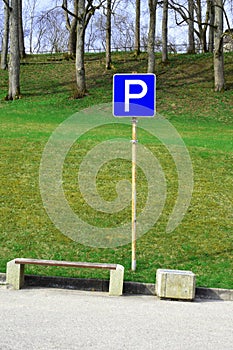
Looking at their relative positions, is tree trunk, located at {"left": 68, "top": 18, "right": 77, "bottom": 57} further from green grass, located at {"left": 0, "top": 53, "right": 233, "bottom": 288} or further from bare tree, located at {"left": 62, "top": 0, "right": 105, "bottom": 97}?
green grass, located at {"left": 0, "top": 53, "right": 233, "bottom": 288}

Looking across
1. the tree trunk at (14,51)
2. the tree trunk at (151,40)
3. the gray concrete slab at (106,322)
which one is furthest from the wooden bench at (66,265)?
the tree trunk at (151,40)

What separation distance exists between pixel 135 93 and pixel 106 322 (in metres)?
4.17

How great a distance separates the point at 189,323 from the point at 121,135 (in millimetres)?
13991

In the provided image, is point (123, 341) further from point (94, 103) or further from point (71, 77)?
point (71, 77)

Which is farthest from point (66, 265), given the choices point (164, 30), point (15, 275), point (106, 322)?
point (164, 30)

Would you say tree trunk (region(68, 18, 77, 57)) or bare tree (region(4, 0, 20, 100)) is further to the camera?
tree trunk (region(68, 18, 77, 57))

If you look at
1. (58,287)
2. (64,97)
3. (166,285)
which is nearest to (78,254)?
(58,287)

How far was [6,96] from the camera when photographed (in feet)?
108

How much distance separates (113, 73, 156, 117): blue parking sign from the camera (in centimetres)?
991

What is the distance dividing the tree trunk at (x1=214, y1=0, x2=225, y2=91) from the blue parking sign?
73.1 ft

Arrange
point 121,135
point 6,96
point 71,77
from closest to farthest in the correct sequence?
point 121,135 → point 6,96 → point 71,77

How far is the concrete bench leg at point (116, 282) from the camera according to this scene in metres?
9.00

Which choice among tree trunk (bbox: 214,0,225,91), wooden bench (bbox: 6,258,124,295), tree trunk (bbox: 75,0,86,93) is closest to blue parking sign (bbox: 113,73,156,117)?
wooden bench (bbox: 6,258,124,295)

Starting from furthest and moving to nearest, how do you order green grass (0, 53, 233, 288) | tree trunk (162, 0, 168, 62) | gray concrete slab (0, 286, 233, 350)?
tree trunk (162, 0, 168, 62) → green grass (0, 53, 233, 288) → gray concrete slab (0, 286, 233, 350)
